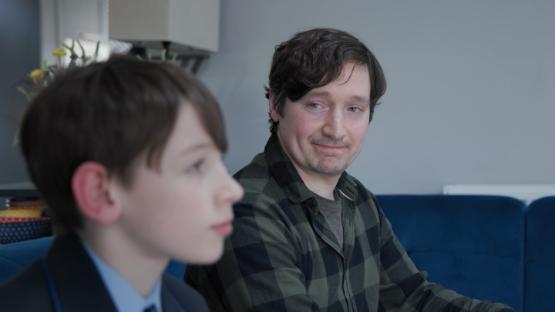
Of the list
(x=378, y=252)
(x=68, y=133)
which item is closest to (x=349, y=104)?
(x=378, y=252)

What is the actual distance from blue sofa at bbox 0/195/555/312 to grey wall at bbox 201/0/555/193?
0.32 meters

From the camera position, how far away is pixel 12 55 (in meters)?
2.88

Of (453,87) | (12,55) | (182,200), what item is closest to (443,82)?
(453,87)

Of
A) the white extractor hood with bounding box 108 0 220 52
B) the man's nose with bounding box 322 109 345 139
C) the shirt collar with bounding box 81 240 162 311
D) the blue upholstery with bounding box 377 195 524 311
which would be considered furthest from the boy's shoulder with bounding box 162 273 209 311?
the white extractor hood with bounding box 108 0 220 52

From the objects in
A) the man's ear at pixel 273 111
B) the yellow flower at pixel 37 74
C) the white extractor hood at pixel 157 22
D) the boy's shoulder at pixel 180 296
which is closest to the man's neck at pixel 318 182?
the man's ear at pixel 273 111

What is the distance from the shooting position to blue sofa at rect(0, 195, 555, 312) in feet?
6.33

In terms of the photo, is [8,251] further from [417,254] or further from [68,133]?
[417,254]

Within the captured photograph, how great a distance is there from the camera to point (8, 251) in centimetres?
96

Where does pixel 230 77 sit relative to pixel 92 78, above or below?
below

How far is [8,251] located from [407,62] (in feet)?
5.78

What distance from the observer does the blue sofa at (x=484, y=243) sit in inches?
76.0

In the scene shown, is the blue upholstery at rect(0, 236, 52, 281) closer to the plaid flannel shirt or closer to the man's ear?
the plaid flannel shirt

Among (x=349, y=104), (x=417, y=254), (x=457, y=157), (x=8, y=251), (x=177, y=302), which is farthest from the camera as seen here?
(x=457, y=157)

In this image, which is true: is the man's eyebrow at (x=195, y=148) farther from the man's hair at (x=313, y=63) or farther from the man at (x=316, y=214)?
the man's hair at (x=313, y=63)
